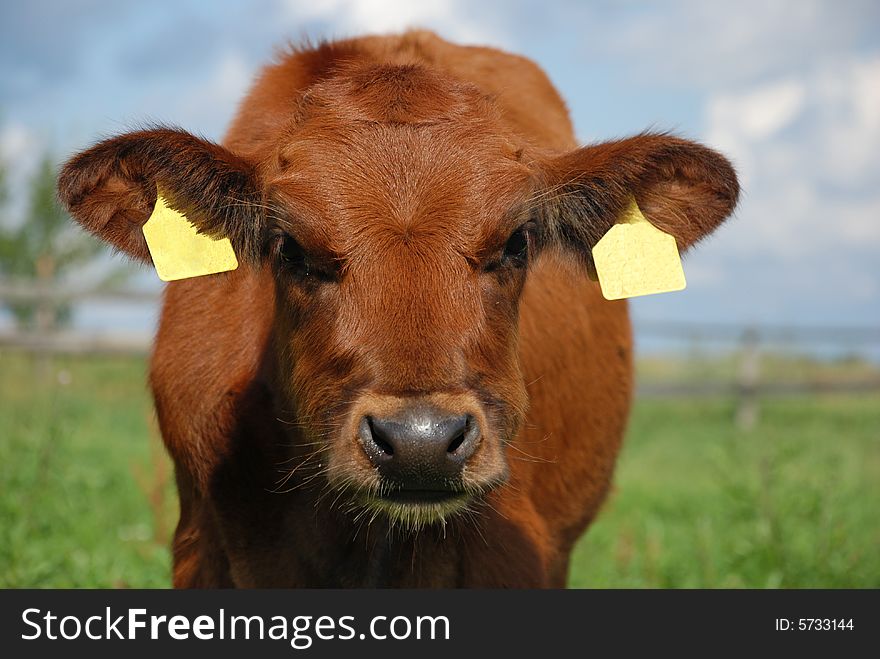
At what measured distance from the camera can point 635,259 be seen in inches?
155

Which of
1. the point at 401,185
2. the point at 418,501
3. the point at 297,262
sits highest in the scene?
the point at 401,185

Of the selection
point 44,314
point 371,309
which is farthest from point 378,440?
point 44,314

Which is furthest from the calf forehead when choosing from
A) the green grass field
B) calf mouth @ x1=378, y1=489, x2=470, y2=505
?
the green grass field

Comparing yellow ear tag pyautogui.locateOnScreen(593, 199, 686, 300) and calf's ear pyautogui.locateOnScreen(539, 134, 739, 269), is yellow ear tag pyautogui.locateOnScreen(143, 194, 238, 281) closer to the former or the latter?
calf's ear pyautogui.locateOnScreen(539, 134, 739, 269)

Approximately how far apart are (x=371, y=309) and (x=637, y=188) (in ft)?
4.35

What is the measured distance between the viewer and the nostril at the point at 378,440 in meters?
2.92

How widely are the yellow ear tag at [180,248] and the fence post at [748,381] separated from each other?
16.2 m

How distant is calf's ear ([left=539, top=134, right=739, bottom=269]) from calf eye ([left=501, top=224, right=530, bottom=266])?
0.24 meters

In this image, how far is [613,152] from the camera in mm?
3785

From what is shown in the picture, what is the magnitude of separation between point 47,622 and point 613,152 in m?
2.97

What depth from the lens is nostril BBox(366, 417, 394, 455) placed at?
9.58 ft

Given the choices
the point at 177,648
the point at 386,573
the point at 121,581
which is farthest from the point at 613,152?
the point at 121,581

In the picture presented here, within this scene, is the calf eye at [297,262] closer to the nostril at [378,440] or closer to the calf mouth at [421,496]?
the nostril at [378,440]

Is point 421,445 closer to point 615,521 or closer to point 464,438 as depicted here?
point 464,438
